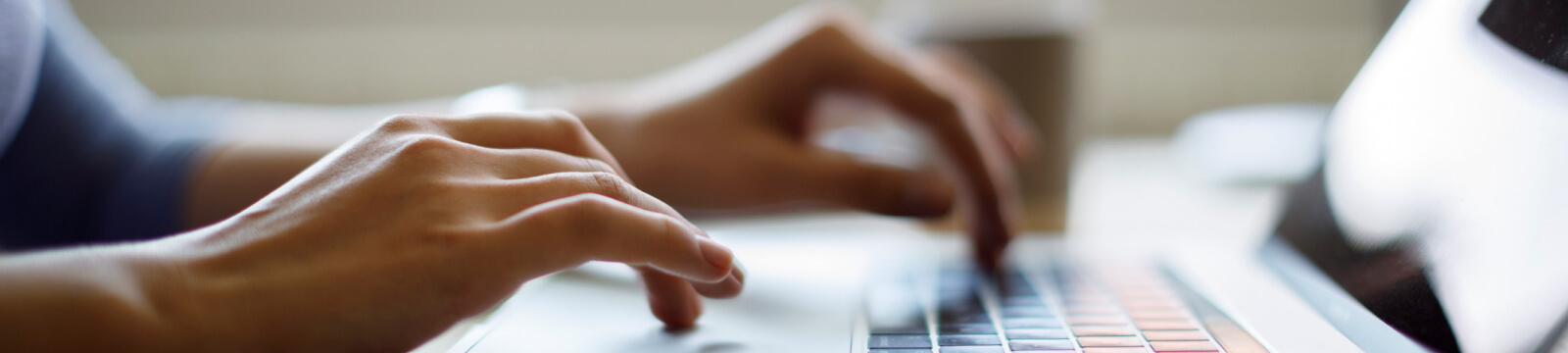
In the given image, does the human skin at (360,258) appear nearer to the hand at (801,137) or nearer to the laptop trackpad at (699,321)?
the laptop trackpad at (699,321)

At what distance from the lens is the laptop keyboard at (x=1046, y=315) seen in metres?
0.27

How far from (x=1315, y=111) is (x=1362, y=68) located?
60cm

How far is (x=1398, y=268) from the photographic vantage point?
26 centimetres

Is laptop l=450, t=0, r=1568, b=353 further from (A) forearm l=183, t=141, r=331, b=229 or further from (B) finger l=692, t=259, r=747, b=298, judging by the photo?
(A) forearm l=183, t=141, r=331, b=229

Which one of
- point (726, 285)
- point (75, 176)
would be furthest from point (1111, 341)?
point (75, 176)

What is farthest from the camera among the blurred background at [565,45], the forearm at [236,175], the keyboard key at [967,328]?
the blurred background at [565,45]

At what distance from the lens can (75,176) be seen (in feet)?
1.54

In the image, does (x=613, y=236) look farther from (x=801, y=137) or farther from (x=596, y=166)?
(x=801, y=137)

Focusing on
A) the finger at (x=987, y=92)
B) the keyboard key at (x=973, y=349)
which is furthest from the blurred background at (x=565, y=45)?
the keyboard key at (x=973, y=349)

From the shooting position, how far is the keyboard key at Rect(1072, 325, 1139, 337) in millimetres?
283

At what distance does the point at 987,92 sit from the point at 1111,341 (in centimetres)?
31

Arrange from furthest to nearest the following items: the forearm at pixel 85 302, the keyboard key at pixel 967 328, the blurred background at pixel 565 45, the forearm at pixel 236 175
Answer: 1. the blurred background at pixel 565 45
2. the forearm at pixel 236 175
3. the keyboard key at pixel 967 328
4. the forearm at pixel 85 302

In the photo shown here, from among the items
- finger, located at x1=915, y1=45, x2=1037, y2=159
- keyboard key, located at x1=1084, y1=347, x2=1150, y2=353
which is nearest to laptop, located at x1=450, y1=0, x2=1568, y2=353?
keyboard key, located at x1=1084, y1=347, x2=1150, y2=353

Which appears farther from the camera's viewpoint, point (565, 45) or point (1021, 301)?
point (565, 45)
